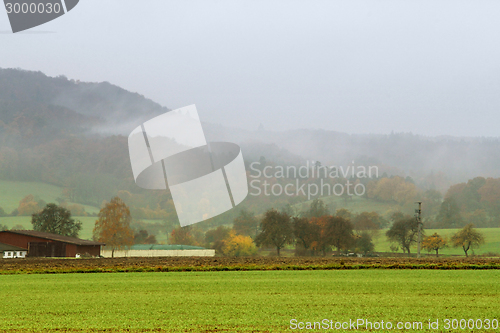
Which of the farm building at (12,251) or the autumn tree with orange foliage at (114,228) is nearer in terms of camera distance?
the farm building at (12,251)

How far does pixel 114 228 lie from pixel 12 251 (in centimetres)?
2135

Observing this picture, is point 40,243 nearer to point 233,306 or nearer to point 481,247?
point 233,306

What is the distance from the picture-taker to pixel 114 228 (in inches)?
3814

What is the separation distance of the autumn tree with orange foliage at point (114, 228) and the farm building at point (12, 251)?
18.2 m

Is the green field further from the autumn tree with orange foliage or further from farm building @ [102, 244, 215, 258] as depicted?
farm building @ [102, 244, 215, 258]

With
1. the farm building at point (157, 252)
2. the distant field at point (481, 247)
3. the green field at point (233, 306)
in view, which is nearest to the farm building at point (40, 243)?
the farm building at point (157, 252)

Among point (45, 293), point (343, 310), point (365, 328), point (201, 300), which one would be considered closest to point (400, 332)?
point (365, 328)

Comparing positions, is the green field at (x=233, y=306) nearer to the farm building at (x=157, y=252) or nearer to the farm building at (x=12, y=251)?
the farm building at (x=12, y=251)

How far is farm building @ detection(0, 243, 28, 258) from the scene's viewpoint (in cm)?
7825

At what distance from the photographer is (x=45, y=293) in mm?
22828

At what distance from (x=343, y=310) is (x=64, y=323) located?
28.0ft

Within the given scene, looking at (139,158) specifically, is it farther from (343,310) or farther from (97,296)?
(343,310)

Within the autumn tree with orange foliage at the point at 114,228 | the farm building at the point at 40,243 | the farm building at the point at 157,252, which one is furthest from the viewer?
the farm building at the point at 157,252

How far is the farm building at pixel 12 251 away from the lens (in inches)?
3081
